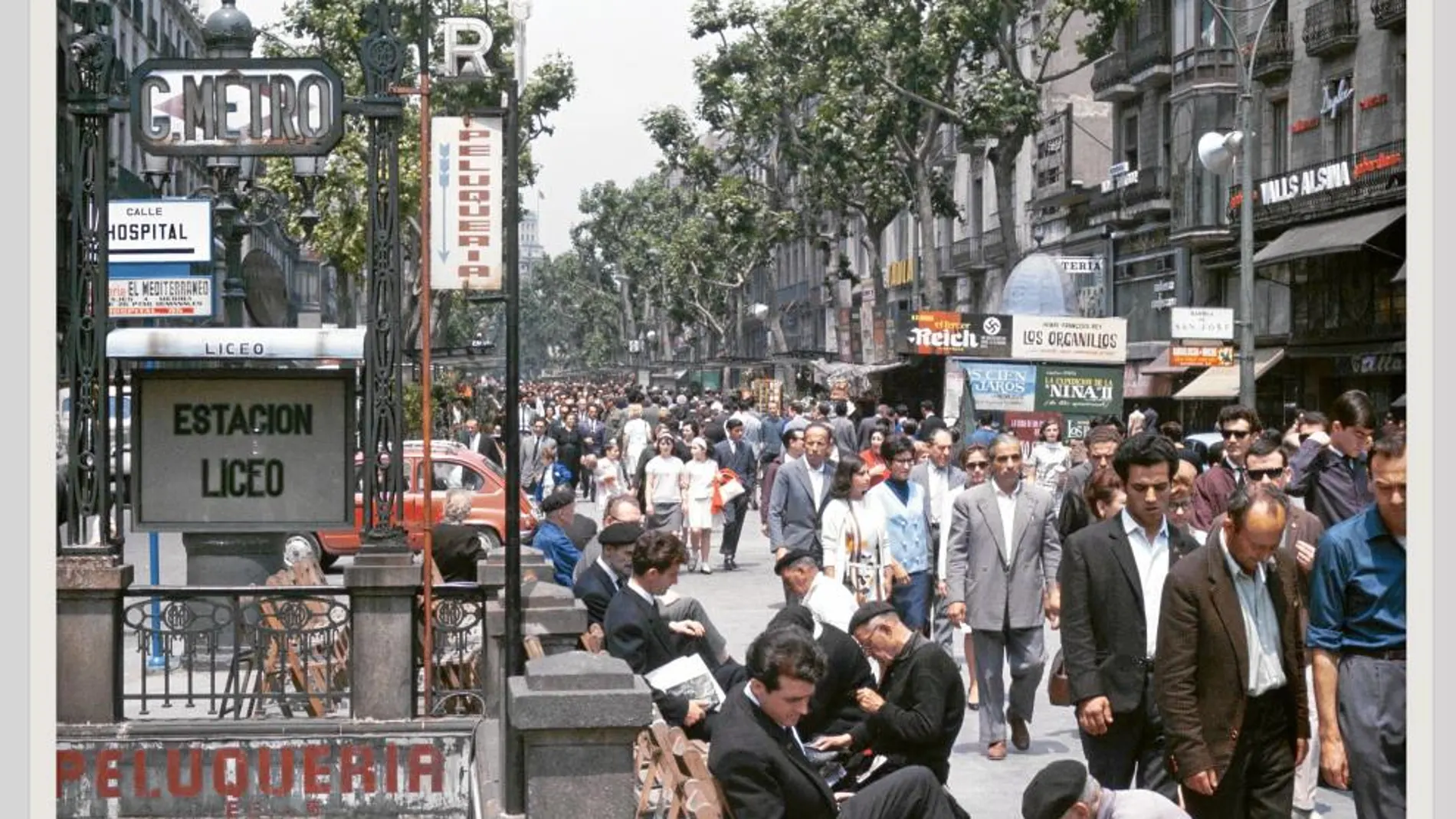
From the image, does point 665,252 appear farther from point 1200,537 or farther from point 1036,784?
point 1036,784

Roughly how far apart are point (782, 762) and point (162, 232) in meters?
9.87

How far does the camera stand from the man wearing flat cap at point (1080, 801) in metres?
5.03

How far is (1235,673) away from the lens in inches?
247

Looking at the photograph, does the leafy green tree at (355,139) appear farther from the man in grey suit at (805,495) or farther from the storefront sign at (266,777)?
the storefront sign at (266,777)

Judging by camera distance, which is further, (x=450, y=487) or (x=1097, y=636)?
(x=450, y=487)

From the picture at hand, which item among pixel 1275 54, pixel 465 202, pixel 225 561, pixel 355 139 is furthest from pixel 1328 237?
pixel 465 202

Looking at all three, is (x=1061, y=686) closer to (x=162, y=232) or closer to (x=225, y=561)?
(x=225, y=561)

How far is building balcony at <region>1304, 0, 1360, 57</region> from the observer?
31719 millimetres

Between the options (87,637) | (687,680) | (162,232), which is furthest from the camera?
(162,232)

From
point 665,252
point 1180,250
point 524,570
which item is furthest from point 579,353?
point 524,570

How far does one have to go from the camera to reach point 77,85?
9.54 m

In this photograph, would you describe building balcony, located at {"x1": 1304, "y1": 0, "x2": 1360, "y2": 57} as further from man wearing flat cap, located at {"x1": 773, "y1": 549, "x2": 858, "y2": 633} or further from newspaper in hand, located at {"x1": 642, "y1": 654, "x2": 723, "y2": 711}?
newspaper in hand, located at {"x1": 642, "y1": 654, "x2": 723, "y2": 711}

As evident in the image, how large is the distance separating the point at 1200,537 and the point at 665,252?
246 ft

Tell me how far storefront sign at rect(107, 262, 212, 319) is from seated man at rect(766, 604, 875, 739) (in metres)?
8.03
